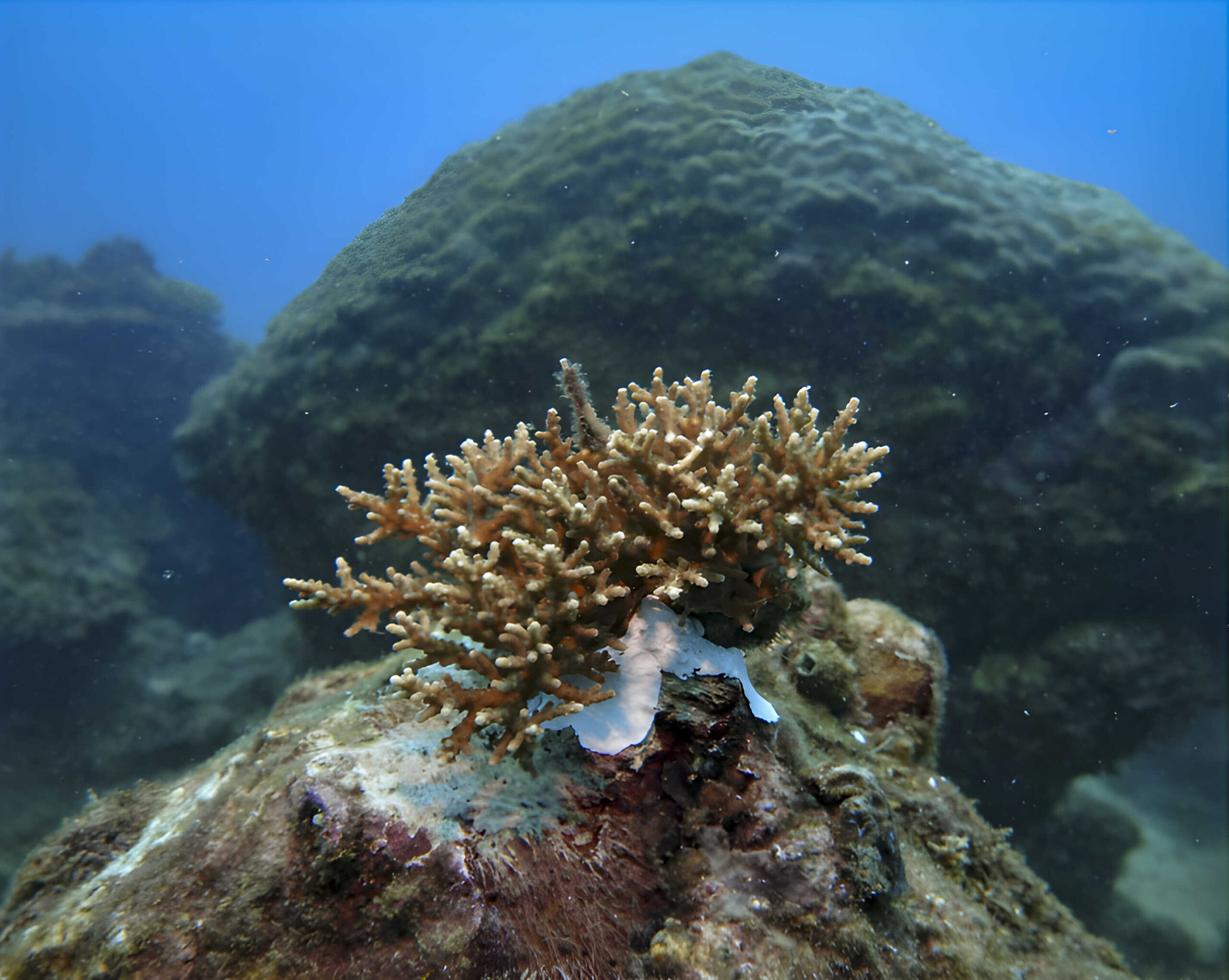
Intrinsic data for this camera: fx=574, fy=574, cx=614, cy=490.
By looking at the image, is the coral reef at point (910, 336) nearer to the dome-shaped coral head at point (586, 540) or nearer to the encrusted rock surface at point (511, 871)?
the dome-shaped coral head at point (586, 540)

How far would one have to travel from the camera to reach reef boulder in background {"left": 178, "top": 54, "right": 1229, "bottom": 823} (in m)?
7.20

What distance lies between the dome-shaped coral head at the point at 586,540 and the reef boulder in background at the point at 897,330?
4739 mm

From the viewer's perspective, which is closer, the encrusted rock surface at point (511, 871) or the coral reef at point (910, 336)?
the encrusted rock surface at point (511, 871)

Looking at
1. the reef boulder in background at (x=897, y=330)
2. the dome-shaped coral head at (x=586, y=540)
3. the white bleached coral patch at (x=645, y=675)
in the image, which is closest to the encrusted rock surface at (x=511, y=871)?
the white bleached coral patch at (x=645, y=675)

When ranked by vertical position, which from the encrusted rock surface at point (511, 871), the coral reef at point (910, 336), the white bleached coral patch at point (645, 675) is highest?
the coral reef at point (910, 336)

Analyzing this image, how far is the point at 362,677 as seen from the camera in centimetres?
360

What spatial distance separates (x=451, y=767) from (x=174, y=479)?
11.0 metres

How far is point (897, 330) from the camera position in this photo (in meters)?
7.29

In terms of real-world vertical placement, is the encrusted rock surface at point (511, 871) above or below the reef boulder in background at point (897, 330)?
below

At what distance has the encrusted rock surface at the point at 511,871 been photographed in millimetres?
1940

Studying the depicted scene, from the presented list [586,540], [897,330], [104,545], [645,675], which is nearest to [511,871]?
[645,675]

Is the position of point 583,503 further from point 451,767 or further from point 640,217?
point 640,217

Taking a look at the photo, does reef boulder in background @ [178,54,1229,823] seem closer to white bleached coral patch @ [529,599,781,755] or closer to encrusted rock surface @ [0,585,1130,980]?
white bleached coral patch @ [529,599,781,755]

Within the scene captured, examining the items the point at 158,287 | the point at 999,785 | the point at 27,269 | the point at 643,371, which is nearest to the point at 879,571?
the point at 999,785
